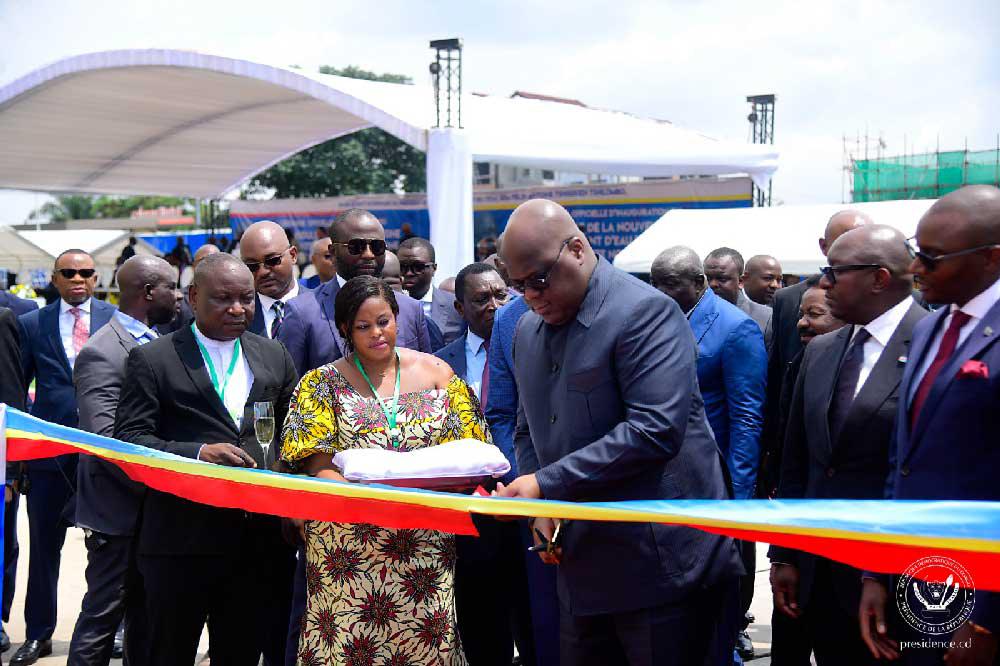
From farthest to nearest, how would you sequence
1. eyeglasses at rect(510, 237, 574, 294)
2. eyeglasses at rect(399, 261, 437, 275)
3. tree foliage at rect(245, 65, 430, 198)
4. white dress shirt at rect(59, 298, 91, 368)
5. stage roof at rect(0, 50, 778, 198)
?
tree foliage at rect(245, 65, 430, 198), stage roof at rect(0, 50, 778, 198), eyeglasses at rect(399, 261, 437, 275), white dress shirt at rect(59, 298, 91, 368), eyeglasses at rect(510, 237, 574, 294)

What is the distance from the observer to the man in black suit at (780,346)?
5.71m

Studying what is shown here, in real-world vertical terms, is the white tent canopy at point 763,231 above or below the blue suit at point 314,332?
above

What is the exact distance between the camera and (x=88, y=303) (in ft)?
22.2

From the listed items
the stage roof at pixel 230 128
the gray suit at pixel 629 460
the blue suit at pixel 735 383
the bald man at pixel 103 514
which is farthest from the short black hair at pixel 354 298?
the stage roof at pixel 230 128

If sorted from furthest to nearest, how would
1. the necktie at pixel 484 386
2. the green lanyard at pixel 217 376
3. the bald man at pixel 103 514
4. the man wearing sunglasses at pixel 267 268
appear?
the man wearing sunglasses at pixel 267 268 < the necktie at pixel 484 386 < the bald man at pixel 103 514 < the green lanyard at pixel 217 376

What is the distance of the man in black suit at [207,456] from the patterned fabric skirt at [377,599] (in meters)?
0.45

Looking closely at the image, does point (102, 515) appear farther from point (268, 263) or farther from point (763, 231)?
point (763, 231)

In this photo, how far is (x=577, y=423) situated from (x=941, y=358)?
1131mm

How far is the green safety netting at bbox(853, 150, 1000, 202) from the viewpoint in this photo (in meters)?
33.7

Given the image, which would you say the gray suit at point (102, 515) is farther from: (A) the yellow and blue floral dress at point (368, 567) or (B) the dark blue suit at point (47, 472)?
(A) the yellow and blue floral dress at point (368, 567)

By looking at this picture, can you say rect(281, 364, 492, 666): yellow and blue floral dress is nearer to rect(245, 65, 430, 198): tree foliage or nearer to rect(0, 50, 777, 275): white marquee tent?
rect(0, 50, 777, 275): white marquee tent

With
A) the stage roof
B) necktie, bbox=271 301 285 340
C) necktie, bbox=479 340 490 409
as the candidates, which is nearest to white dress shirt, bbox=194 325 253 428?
necktie, bbox=479 340 490 409

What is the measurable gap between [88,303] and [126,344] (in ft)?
6.41

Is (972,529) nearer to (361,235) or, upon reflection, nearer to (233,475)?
(233,475)
